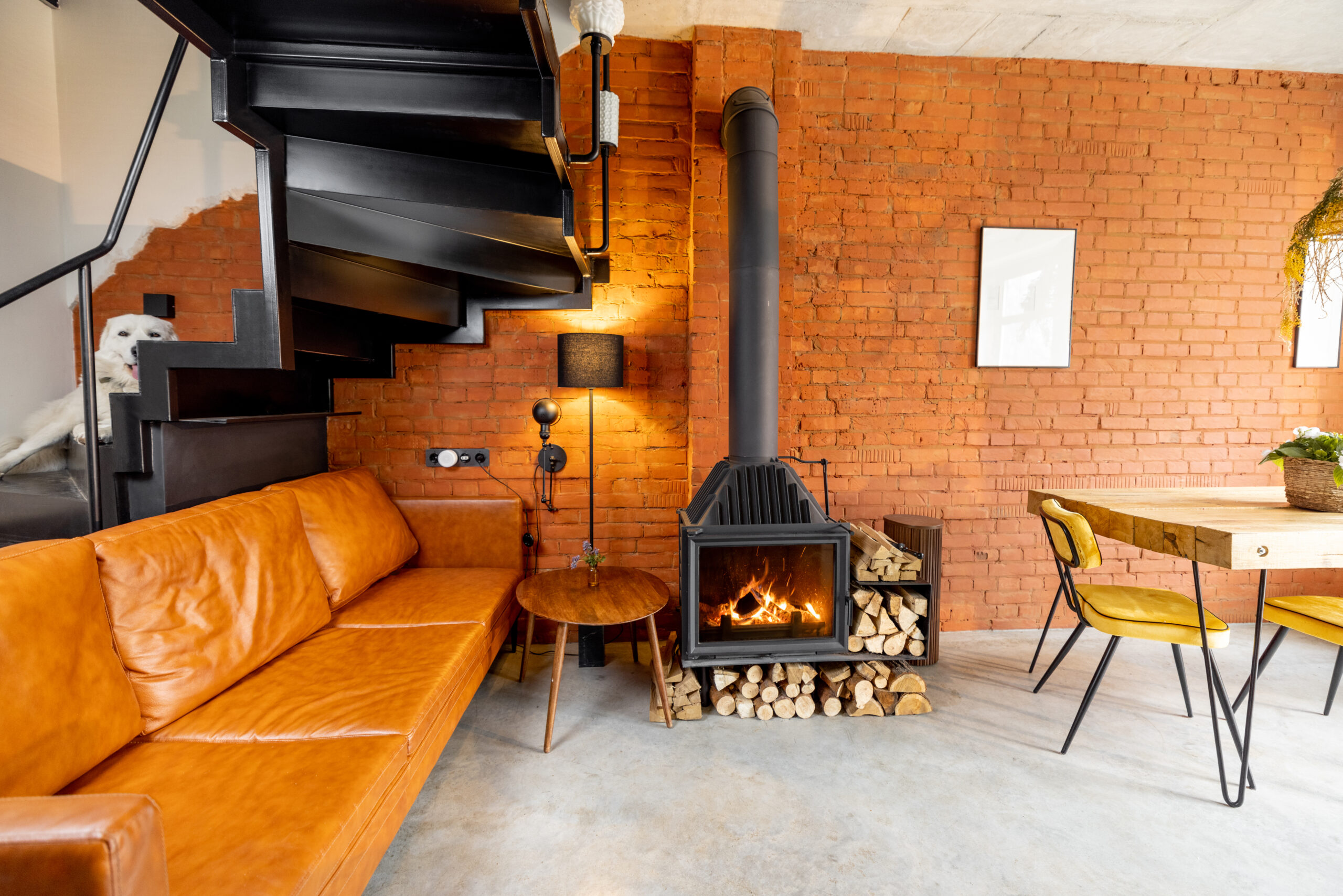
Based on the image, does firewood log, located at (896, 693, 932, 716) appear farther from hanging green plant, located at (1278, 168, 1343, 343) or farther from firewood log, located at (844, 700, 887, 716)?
hanging green plant, located at (1278, 168, 1343, 343)

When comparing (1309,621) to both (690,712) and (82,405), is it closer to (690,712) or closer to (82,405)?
(690,712)

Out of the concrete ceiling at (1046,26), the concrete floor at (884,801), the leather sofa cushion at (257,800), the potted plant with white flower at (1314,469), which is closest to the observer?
the leather sofa cushion at (257,800)

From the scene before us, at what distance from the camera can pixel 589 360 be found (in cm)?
260

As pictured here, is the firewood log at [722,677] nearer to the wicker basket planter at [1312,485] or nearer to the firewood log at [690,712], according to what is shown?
the firewood log at [690,712]

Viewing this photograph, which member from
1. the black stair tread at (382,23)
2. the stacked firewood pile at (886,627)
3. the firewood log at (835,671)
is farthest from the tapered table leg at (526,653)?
the black stair tread at (382,23)

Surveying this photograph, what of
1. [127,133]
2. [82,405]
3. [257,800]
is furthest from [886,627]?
[127,133]

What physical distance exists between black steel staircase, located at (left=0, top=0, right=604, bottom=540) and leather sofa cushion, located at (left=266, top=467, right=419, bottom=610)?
0.29m

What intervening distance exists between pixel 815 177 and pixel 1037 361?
1587 millimetres

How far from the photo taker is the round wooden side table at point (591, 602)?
2.11 metres

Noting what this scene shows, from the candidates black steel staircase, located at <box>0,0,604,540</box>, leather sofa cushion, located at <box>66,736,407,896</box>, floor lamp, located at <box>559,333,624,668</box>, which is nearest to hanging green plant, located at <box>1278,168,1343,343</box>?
floor lamp, located at <box>559,333,624,668</box>

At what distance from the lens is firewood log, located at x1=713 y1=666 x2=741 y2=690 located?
2.36m

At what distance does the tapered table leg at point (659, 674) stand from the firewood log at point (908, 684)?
0.95 m

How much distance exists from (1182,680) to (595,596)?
2.44 meters

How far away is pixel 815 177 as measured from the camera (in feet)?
9.71
